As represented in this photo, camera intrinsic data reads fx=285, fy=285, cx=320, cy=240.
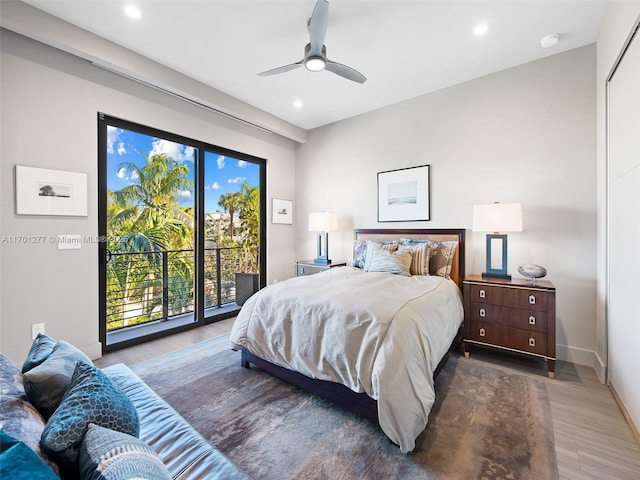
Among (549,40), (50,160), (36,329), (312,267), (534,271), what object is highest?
(549,40)

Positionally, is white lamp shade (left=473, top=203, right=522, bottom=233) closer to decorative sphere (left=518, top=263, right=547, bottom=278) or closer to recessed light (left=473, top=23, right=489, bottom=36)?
decorative sphere (left=518, top=263, right=547, bottom=278)

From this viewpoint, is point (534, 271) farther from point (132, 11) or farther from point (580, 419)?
point (132, 11)

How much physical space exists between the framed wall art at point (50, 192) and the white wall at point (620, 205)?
4.36 metres

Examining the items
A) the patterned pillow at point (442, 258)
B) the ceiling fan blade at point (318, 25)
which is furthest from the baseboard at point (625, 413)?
the ceiling fan blade at point (318, 25)

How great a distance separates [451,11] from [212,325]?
426cm

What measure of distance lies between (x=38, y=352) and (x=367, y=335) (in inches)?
63.3

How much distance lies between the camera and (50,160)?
2.57 m

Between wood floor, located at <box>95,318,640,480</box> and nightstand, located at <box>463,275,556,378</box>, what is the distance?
195 millimetres

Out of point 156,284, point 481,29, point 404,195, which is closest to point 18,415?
point 156,284

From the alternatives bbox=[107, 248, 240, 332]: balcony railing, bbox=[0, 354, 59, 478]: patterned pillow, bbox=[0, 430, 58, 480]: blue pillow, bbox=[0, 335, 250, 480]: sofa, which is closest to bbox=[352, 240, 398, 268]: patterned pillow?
bbox=[107, 248, 240, 332]: balcony railing

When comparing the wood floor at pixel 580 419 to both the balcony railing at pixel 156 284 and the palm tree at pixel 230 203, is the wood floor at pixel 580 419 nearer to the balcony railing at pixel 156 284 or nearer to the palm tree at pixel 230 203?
the balcony railing at pixel 156 284

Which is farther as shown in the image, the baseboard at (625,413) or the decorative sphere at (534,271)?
the decorative sphere at (534,271)

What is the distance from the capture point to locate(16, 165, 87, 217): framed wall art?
7.93ft

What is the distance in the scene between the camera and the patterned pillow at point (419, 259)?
3.20 meters
